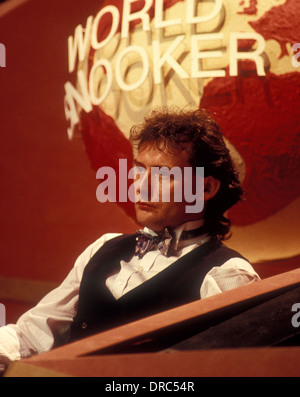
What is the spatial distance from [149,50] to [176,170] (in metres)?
0.26

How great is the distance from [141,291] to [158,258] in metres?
0.10

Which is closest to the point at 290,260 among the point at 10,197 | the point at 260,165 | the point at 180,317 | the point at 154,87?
the point at 260,165

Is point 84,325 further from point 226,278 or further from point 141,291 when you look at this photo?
point 226,278

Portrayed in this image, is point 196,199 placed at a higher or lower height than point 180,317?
higher

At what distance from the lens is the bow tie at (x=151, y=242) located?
103 centimetres

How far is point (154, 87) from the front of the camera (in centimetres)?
106

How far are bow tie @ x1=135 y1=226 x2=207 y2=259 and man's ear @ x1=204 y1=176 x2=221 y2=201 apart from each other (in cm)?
7

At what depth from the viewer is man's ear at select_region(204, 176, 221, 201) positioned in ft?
3.47

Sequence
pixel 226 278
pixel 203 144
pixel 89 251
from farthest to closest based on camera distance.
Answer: pixel 89 251 → pixel 203 144 → pixel 226 278

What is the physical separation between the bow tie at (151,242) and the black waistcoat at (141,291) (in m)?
0.05

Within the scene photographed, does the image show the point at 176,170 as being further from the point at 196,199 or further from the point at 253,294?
the point at 253,294

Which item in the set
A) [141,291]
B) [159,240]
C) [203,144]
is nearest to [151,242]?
[159,240]

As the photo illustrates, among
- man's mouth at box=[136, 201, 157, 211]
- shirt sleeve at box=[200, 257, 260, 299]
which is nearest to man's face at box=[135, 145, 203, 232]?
man's mouth at box=[136, 201, 157, 211]

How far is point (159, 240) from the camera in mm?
1052
